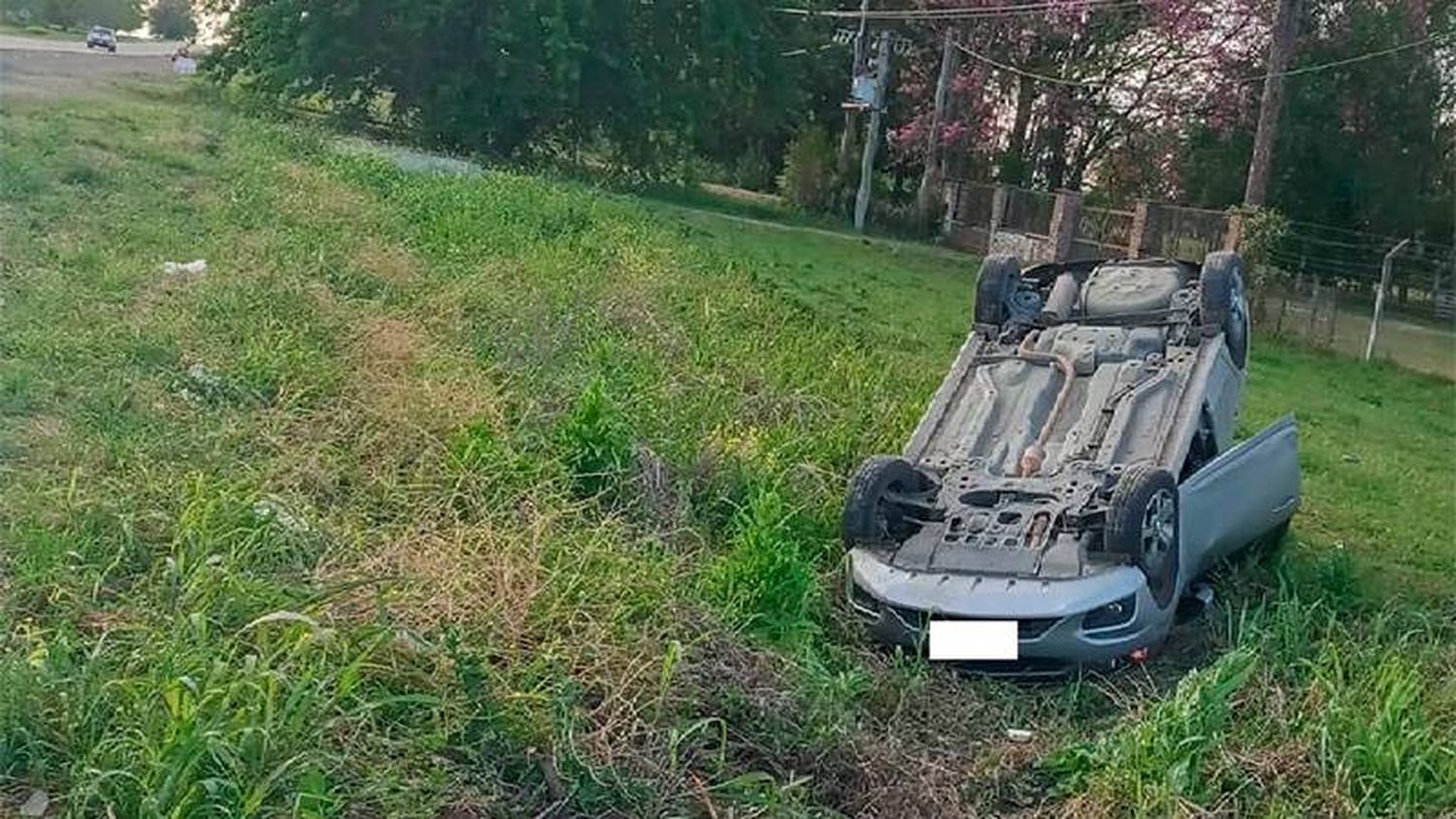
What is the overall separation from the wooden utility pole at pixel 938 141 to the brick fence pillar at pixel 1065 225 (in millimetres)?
6834

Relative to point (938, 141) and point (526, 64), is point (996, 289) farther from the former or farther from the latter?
point (938, 141)

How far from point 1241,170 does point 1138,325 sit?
21.6 metres

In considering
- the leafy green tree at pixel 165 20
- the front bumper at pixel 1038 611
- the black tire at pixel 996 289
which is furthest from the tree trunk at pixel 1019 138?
the leafy green tree at pixel 165 20

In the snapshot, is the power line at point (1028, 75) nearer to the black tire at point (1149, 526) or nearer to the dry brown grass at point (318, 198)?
the dry brown grass at point (318, 198)

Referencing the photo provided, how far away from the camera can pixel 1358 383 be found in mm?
14961

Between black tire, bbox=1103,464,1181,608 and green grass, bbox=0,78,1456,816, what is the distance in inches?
13.7

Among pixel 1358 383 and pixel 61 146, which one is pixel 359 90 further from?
pixel 1358 383

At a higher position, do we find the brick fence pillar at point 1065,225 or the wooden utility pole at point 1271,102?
the wooden utility pole at point 1271,102

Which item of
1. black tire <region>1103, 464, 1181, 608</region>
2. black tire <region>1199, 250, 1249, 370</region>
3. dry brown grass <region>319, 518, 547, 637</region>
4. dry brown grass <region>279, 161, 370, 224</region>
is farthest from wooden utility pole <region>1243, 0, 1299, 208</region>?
dry brown grass <region>319, 518, 547, 637</region>

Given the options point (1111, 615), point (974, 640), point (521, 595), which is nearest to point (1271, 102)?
point (1111, 615)

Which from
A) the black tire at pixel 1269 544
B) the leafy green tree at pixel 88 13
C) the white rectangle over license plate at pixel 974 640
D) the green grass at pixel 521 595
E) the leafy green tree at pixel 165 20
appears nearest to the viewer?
the green grass at pixel 521 595

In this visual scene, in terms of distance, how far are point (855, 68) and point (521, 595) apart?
26.1 m

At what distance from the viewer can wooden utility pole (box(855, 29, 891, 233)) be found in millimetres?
28422

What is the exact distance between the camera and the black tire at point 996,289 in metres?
7.38
